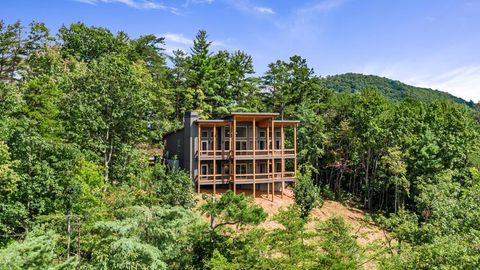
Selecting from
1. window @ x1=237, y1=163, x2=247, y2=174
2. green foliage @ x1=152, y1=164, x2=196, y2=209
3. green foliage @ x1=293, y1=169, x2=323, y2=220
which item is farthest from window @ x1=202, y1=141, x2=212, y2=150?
green foliage @ x1=293, y1=169, x2=323, y2=220

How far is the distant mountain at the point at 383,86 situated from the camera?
76.8 m

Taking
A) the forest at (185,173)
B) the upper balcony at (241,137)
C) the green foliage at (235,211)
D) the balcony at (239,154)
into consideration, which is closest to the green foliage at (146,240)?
the forest at (185,173)

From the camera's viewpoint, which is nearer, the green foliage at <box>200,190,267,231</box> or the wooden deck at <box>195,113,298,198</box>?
the green foliage at <box>200,190,267,231</box>

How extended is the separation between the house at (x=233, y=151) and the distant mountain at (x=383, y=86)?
4502 cm

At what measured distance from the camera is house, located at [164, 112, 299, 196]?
30.3 metres

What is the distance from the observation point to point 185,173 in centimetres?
2592

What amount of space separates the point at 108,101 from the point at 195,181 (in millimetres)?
10268

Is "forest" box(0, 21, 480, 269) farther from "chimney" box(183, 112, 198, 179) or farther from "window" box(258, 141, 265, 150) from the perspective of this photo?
"window" box(258, 141, 265, 150)

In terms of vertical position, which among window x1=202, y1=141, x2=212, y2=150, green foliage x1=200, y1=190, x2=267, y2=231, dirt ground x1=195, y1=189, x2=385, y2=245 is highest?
window x1=202, y1=141, x2=212, y2=150

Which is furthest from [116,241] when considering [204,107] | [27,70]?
[27,70]

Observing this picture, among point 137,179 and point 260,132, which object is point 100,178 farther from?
point 260,132

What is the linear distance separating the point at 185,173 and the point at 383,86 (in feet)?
232

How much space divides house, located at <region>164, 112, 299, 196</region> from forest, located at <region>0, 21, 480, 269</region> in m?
2.59

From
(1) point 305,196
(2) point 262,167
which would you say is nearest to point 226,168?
(2) point 262,167
